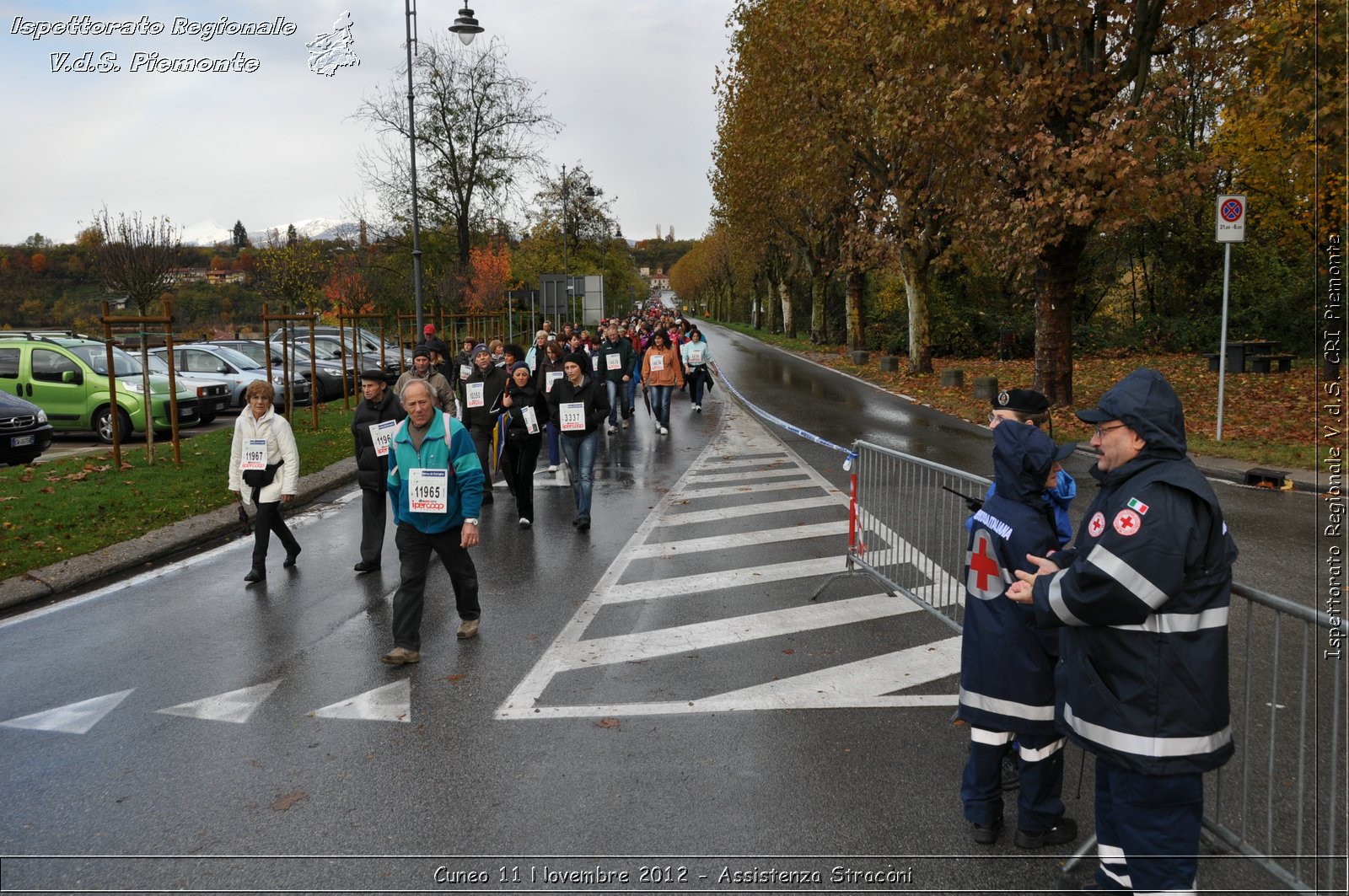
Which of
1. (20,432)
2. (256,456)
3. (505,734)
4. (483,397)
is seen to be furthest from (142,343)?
(505,734)

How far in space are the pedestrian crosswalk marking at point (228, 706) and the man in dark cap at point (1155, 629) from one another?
458cm

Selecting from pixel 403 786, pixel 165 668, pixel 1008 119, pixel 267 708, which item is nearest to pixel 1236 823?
pixel 403 786

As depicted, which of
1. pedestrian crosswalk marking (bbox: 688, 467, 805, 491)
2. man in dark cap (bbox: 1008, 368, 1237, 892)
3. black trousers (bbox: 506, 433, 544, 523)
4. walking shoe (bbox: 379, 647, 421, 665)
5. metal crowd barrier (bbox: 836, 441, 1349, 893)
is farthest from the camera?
pedestrian crosswalk marking (bbox: 688, 467, 805, 491)

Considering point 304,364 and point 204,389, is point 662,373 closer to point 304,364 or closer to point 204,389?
point 204,389

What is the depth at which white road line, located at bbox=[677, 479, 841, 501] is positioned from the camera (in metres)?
12.2

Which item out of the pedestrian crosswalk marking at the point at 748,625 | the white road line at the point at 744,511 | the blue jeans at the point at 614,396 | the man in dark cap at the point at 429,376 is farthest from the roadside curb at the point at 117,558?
the blue jeans at the point at 614,396

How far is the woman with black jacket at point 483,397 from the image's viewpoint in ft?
37.2

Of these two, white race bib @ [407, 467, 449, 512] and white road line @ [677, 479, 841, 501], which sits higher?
white race bib @ [407, 467, 449, 512]

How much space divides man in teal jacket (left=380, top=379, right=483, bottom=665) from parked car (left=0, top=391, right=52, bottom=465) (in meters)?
10.9

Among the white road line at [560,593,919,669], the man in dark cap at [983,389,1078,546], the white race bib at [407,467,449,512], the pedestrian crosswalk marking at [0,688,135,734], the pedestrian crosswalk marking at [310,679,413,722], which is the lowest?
the pedestrian crosswalk marking at [0,688,135,734]

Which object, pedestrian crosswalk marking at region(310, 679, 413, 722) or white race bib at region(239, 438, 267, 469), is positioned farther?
white race bib at region(239, 438, 267, 469)

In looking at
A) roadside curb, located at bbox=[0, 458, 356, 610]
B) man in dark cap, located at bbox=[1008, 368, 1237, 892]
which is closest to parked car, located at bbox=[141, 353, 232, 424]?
roadside curb, located at bbox=[0, 458, 356, 610]

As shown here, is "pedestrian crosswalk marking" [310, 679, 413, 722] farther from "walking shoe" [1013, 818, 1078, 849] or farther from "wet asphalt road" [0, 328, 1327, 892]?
"walking shoe" [1013, 818, 1078, 849]

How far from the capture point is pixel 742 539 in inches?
382
